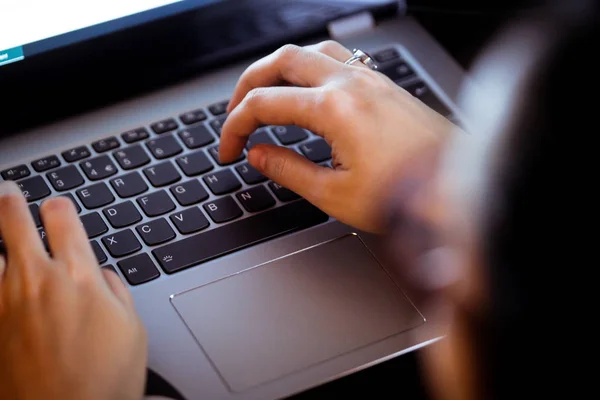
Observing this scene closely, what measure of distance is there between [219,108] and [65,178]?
170mm

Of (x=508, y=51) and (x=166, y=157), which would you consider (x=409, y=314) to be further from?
(x=508, y=51)

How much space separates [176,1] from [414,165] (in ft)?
0.94

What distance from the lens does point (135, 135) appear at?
72 centimetres

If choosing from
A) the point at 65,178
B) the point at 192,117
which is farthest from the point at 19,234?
the point at 192,117

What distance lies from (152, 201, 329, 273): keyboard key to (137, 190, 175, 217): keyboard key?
0.04 m

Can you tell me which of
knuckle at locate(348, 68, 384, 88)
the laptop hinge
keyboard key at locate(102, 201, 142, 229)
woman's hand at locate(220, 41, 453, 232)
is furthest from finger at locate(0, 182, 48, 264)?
the laptop hinge

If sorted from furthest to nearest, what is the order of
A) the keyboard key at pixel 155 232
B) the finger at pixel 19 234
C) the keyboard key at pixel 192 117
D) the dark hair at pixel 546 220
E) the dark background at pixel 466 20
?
the dark background at pixel 466 20
the keyboard key at pixel 192 117
the keyboard key at pixel 155 232
the finger at pixel 19 234
the dark hair at pixel 546 220

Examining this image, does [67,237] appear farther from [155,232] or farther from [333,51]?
[333,51]

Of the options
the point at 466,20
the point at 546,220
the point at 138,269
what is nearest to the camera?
the point at 546,220

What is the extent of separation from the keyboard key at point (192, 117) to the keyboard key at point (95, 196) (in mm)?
113

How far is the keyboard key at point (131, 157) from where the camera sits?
692 millimetres

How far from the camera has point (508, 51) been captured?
0.87 metres

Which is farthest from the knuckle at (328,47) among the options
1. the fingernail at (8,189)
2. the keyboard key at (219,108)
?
the fingernail at (8,189)

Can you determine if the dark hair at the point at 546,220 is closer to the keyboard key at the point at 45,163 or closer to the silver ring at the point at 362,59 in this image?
the silver ring at the point at 362,59
